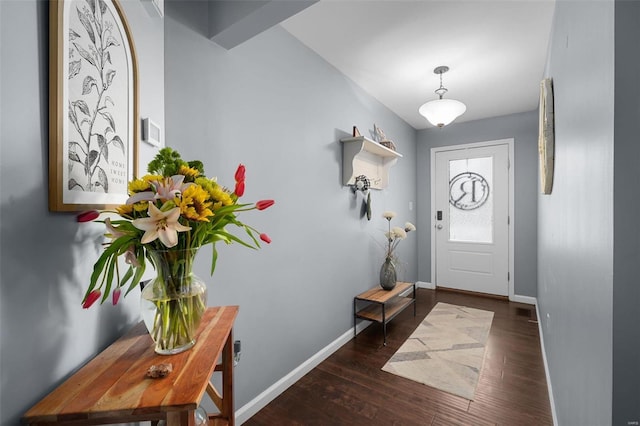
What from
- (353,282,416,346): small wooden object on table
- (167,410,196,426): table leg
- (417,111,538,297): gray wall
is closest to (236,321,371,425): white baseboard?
(353,282,416,346): small wooden object on table

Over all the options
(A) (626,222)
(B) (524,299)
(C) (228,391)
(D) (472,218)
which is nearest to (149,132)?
(C) (228,391)

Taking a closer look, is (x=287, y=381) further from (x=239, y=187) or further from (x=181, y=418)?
(x=239, y=187)

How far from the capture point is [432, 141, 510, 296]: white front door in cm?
→ 392

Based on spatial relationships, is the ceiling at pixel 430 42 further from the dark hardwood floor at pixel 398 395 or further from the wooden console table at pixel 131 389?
the dark hardwood floor at pixel 398 395

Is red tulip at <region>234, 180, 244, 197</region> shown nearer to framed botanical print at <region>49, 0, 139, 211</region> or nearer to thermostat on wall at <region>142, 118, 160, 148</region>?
A: framed botanical print at <region>49, 0, 139, 211</region>

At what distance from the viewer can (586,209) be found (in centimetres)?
90

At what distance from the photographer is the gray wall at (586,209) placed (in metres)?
0.69

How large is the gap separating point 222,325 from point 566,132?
62.4 inches

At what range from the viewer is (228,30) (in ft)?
4.75

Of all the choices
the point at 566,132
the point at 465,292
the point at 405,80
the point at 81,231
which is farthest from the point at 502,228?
the point at 81,231

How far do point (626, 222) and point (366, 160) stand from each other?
2.38 meters

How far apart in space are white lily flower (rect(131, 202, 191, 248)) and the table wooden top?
2276 mm

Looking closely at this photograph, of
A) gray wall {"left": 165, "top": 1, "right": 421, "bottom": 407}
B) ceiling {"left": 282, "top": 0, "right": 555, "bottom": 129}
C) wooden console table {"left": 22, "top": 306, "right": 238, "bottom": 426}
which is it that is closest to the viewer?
wooden console table {"left": 22, "top": 306, "right": 238, "bottom": 426}

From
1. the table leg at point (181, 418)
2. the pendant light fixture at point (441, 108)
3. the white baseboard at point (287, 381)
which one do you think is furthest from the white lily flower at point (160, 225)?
the pendant light fixture at point (441, 108)
